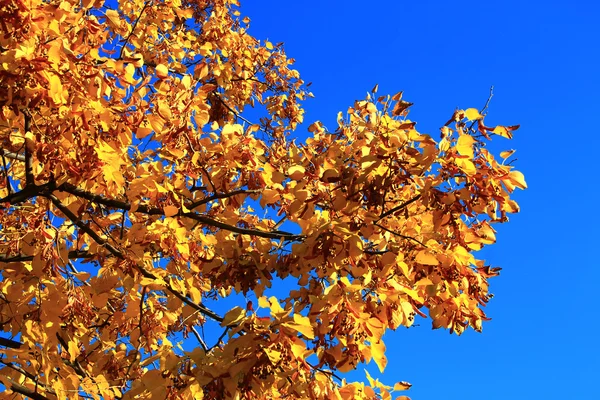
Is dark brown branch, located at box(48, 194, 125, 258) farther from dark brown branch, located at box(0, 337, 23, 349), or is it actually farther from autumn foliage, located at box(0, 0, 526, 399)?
dark brown branch, located at box(0, 337, 23, 349)

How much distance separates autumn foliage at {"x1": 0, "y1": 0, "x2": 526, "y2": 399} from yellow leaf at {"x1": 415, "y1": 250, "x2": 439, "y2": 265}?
0.6 inches

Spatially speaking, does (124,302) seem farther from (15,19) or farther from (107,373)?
(15,19)

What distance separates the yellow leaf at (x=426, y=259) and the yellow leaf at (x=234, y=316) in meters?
0.99

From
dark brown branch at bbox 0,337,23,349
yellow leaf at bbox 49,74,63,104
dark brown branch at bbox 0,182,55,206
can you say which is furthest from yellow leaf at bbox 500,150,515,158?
dark brown branch at bbox 0,337,23,349

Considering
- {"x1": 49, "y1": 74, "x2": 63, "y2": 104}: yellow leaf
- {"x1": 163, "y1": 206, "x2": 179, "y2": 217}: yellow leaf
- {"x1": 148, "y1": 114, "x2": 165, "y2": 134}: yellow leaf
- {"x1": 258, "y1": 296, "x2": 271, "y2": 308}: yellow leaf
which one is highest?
{"x1": 148, "y1": 114, "x2": 165, "y2": 134}: yellow leaf

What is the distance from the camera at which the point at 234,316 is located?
112 inches

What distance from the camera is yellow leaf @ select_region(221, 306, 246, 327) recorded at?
284 centimetres

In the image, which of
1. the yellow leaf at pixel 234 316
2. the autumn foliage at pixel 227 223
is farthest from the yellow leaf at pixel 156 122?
the yellow leaf at pixel 234 316

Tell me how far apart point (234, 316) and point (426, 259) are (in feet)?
3.57

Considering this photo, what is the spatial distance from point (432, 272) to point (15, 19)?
2.64 metres

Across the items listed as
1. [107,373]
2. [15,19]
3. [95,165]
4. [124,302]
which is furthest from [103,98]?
[107,373]

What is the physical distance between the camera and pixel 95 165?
3.27 metres

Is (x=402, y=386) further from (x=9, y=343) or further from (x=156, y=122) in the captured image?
(x=9, y=343)

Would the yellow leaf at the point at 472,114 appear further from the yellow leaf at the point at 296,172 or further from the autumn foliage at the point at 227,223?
the yellow leaf at the point at 296,172
